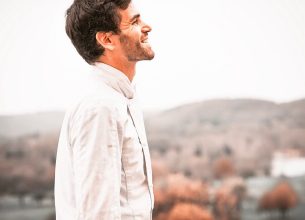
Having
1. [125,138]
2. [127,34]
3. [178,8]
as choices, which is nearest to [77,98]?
[125,138]

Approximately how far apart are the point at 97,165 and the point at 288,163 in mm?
2100

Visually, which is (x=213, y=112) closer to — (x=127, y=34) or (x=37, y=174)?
(x=37, y=174)

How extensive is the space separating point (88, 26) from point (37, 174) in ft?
5.93

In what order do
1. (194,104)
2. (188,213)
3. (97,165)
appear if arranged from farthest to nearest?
(194,104) → (188,213) → (97,165)

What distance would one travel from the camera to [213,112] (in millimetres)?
2863

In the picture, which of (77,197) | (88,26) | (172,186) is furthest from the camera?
(172,186)

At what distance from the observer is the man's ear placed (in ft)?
3.67

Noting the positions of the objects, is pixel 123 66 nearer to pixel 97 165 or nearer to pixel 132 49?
pixel 132 49

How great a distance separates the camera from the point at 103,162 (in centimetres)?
91

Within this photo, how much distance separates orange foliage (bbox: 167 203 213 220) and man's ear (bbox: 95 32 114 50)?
1775mm

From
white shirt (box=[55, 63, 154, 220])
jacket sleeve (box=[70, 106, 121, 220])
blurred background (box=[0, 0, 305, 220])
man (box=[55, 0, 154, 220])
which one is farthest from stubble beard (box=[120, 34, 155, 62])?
blurred background (box=[0, 0, 305, 220])

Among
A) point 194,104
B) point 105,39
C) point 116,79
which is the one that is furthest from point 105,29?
point 194,104

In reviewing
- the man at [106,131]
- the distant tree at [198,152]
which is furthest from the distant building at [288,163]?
the man at [106,131]

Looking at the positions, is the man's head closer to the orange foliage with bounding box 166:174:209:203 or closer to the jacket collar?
the jacket collar
